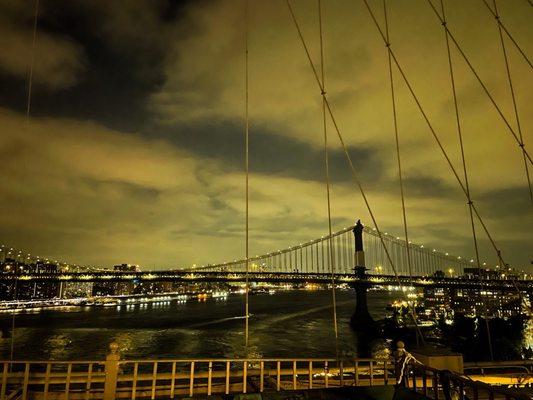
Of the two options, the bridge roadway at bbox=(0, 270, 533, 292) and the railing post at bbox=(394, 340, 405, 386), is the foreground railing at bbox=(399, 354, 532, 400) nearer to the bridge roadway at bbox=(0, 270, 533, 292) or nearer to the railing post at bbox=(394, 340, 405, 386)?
the railing post at bbox=(394, 340, 405, 386)

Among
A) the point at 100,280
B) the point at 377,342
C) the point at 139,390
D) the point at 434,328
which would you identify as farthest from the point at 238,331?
the point at 139,390

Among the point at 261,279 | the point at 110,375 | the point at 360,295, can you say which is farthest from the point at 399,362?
the point at 360,295

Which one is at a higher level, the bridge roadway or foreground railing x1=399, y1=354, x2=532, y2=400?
the bridge roadway

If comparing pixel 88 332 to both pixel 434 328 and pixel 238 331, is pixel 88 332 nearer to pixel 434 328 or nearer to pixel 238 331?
pixel 238 331

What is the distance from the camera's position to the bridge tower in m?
52.1

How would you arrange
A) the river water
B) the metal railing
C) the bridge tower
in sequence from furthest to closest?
the bridge tower, the river water, the metal railing

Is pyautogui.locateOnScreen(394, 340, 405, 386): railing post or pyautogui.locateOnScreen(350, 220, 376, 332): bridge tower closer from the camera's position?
pyautogui.locateOnScreen(394, 340, 405, 386): railing post

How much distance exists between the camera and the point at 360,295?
56.7 meters

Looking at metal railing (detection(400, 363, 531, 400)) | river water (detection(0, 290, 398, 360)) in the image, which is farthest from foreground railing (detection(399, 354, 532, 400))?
river water (detection(0, 290, 398, 360))

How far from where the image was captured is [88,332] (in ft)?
157

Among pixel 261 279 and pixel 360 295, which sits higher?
pixel 261 279

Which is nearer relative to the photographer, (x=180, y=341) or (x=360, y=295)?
(x=180, y=341)

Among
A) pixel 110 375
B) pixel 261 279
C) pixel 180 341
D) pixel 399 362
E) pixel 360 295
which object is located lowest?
pixel 180 341

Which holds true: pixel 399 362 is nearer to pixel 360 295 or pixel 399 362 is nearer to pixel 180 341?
pixel 180 341
